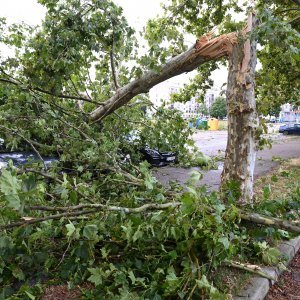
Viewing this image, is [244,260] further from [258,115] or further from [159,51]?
[159,51]

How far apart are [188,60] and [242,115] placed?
102 cm

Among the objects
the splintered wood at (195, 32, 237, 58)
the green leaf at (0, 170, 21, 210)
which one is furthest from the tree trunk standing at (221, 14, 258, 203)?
the green leaf at (0, 170, 21, 210)

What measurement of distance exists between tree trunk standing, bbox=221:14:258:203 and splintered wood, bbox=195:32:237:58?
92 millimetres

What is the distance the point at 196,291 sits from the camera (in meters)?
2.30

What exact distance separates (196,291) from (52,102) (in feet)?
12.0

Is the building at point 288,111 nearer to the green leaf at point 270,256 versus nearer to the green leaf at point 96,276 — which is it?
the green leaf at point 270,256

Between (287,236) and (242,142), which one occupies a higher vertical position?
(242,142)

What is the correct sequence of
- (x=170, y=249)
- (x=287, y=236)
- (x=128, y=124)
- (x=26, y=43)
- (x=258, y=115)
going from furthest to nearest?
(x=128, y=124) < (x=26, y=43) < (x=258, y=115) < (x=287, y=236) < (x=170, y=249)

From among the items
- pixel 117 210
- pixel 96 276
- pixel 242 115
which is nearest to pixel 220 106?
pixel 242 115

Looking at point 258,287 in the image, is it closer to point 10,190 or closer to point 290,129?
point 10,190

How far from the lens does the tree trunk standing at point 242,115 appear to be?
376 cm

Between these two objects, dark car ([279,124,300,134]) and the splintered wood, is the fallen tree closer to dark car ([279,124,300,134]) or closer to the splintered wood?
the splintered wood

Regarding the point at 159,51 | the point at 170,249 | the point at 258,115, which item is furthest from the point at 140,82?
the point at 170,249

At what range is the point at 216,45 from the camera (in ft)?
12.9
